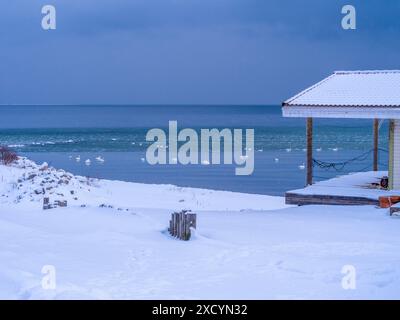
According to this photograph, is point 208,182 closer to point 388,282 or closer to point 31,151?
point 388,282

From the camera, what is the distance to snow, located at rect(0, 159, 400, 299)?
8.16m

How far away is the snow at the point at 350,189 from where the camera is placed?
1694cm

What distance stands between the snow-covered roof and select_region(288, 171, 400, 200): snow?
2313 mm

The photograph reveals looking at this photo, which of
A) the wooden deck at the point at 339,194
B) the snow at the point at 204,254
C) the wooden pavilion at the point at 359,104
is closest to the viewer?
the snow at the point at 204,254

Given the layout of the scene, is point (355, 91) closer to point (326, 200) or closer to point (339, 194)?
point (339, 194)

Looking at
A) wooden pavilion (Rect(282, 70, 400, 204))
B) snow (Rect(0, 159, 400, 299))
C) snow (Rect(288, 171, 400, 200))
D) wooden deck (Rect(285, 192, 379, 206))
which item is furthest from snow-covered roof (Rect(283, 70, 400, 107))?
snow (Rect(0, 159, 400, 299))

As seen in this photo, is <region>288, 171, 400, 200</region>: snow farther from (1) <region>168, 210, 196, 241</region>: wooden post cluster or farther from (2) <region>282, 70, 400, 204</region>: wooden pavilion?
(1) <region>168, 210, 196, 241</region>: wooden post cluster

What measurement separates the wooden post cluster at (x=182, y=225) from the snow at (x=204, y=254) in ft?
0.54

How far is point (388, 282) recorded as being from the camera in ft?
27.8

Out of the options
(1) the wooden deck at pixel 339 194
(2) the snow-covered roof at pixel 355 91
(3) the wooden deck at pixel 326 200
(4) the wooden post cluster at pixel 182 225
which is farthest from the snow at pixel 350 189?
(4) the wooden post cluster at pixel 182 225

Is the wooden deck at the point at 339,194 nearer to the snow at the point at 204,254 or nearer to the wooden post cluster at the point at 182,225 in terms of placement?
the snow at the point at 204,254

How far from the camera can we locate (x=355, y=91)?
18.7 metres
